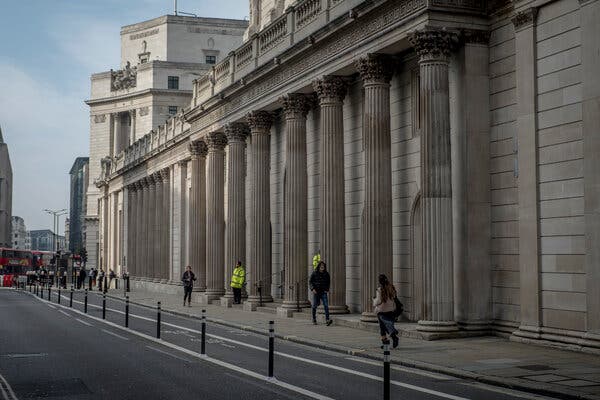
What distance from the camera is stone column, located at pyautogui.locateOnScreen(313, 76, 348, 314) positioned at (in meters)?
27.8

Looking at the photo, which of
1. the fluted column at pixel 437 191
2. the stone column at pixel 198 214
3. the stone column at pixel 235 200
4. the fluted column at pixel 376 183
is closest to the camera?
the fluted column at pixel 437 191

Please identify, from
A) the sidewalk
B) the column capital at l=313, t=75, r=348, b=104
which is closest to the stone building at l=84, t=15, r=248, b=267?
the column capital at l=313, t=75, r=348, b=104

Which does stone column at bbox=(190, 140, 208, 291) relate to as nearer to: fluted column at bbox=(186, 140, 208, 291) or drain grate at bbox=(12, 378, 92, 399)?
fluted column at bbox=(186, 140, 208, 291)

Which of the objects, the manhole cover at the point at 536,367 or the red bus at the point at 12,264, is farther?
the red bus at the point at 12,264

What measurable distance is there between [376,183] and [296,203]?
267 inches

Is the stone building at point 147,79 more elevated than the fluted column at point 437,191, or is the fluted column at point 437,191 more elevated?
the stone building at point 147,79

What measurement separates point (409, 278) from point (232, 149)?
15.1 meters

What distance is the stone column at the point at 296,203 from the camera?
30.9 m

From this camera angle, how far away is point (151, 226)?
63.0 metres

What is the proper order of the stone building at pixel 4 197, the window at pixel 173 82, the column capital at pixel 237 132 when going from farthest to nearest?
the stone building at pixel 4 197, the window at pixel 173 82, the column capital at pixel 237 132

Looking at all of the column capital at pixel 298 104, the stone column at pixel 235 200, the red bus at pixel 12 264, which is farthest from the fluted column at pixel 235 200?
the red bus at pixel 12 264

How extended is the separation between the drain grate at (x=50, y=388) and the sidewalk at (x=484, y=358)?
6413 mm

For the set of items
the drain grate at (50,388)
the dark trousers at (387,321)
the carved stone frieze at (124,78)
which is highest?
the carved stone frieze at (124,78)

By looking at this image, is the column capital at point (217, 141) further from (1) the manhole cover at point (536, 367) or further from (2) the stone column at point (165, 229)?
(1) the manhole cover at point (536, 367)
